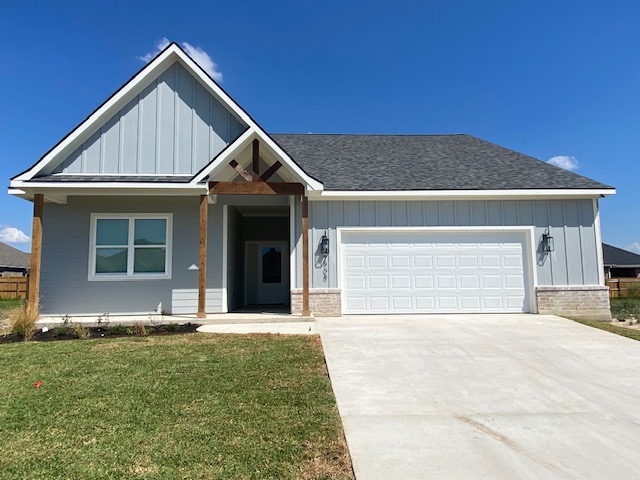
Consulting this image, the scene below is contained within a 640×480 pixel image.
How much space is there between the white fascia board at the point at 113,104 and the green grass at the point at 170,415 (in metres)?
5.69

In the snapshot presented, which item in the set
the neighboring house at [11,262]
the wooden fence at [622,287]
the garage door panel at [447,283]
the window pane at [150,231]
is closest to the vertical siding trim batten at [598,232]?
the garage door panel at [447,283]

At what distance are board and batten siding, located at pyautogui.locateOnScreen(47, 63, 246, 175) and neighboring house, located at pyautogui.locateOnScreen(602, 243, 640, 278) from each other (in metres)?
33.6

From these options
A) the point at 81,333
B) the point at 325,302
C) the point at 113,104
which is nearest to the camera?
the point at 81,333

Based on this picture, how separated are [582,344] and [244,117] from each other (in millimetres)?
9223

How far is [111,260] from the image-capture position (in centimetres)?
1083

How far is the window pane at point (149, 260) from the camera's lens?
35.6 ft

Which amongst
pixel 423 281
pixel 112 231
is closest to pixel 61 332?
pixel 112 231

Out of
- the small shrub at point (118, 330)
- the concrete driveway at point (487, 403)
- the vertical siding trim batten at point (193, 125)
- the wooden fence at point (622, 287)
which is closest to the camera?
the concrete driveway at point (487, 403)

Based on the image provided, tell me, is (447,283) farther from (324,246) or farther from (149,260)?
(149,260)

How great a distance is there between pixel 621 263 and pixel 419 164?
96.5 ft

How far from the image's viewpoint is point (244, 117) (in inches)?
404

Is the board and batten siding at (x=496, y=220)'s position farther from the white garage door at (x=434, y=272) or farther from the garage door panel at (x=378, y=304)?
the garage door panel at (x=378, y=304)

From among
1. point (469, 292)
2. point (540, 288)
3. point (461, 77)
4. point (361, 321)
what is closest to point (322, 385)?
point (361, 321)

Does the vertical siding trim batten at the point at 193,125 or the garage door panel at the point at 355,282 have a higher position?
the vertical siding trim batten at the point at 193,125
